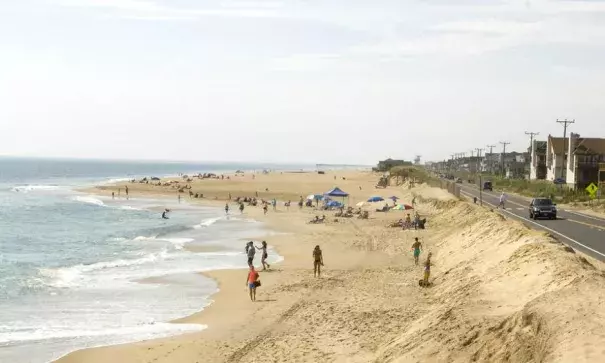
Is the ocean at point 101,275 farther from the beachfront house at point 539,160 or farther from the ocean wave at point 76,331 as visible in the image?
the beachfront house at point 539,160

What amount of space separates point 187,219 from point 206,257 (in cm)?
2221

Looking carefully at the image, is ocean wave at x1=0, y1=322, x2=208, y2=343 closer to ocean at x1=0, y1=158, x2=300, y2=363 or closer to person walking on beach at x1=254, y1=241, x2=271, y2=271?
ocean at x1=0, y1=158, x2=300, y2=363

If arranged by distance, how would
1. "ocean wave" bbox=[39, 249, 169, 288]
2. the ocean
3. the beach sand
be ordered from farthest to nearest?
"ocean wave" bbox=[39, 249, 169, 288]
the ocean
the beach sand

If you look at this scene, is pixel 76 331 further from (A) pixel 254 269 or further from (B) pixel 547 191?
(B) pixel 547 191

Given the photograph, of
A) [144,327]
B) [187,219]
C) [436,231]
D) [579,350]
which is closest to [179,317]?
[144,327]

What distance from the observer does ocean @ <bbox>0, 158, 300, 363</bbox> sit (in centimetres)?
1811

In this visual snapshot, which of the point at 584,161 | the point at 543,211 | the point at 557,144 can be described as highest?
the point at 557,144

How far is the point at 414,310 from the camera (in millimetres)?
17109

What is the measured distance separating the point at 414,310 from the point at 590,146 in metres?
70.5

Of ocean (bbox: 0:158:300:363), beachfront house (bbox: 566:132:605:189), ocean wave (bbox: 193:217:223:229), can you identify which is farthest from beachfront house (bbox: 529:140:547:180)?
ocean wave (bbox: 193:217:223:229)

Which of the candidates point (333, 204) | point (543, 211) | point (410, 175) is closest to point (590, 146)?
point (410, 175)

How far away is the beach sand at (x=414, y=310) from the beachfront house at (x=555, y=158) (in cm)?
6035

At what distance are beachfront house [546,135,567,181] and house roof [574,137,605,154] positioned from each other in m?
3.93

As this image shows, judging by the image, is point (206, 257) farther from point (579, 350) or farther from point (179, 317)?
point (579, 350)
